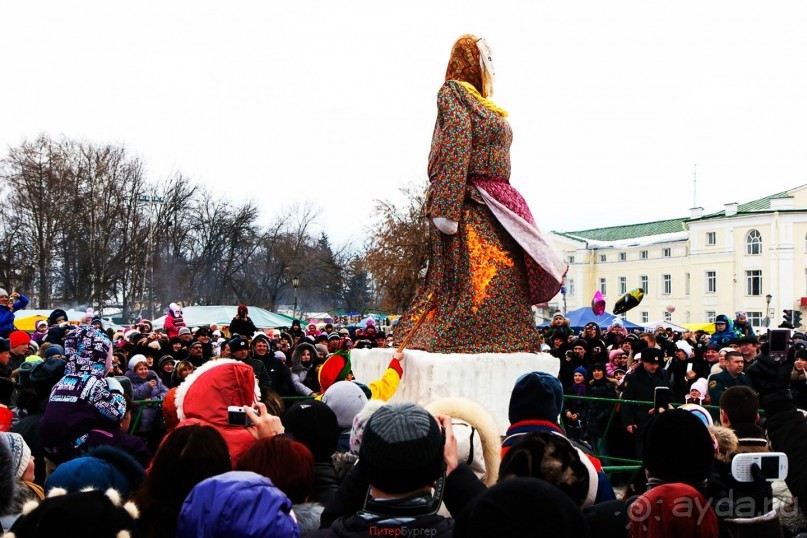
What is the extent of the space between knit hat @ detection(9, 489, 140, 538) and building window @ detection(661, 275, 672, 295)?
70.3 m

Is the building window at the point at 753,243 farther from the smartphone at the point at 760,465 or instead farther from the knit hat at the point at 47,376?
the smartphone at the point at 760,465

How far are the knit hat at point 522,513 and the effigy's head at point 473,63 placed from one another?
5.61 m

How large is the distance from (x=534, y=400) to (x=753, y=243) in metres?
64.5

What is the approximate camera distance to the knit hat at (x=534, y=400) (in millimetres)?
3797

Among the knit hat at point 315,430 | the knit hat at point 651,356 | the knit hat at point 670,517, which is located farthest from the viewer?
the knit hat at point 651,356

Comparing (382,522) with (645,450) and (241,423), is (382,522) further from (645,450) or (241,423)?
(241,423)

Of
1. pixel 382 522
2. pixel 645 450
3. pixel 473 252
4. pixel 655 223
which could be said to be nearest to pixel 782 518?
pixel 645 450

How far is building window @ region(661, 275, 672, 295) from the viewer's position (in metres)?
69.3

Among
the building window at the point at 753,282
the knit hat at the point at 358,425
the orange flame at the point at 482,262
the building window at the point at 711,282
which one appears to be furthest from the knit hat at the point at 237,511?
the building window at the point at 711,282

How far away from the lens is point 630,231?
77250mm

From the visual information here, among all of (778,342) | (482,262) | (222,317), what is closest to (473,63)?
(482,262)

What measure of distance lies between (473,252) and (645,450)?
385 centimetres

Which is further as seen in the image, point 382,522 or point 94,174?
point 94,174

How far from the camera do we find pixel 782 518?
388cm
